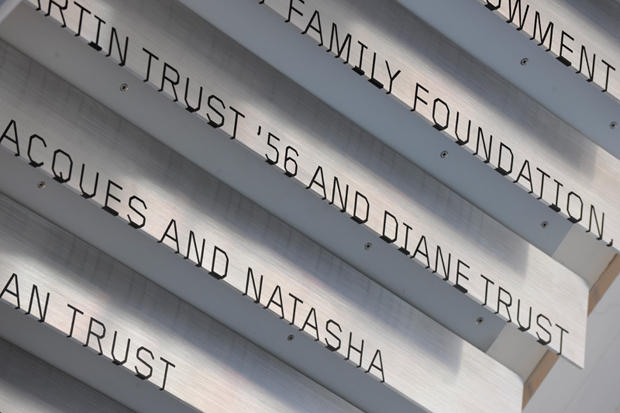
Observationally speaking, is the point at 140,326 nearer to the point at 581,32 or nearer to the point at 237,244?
the point at 237,244

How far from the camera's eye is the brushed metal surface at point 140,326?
1523 mm

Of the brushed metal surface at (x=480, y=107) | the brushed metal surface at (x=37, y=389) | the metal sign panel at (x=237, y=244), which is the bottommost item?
the brushed metal surface at (x=37, y=389)

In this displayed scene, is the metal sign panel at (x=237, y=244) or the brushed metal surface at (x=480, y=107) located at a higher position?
the brushed metal surface at (x=480, y=107)

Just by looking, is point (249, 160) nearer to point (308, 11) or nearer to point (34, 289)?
point (308, 11)

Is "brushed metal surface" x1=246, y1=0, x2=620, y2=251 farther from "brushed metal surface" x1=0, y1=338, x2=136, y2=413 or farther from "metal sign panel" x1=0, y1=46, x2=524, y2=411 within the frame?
"brushed metal surface" x1=0, y1=338, x2=136, y2=413

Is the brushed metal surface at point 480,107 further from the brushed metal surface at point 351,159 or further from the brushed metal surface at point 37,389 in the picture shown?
the brushed metal surface at point 37,389

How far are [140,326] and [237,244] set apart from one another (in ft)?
0.69

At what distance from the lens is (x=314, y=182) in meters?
1.55

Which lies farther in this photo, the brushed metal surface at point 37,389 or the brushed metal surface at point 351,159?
the brushed metal surface at point 37,389

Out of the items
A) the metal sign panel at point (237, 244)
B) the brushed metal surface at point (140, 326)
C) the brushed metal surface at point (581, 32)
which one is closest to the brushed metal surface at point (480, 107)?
the brushed metal surface at point (581, 32)

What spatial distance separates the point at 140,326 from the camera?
1.61 metres

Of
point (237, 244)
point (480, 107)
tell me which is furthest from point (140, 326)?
point (480, 107)

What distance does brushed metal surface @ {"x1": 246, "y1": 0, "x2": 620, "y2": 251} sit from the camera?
5.01ft

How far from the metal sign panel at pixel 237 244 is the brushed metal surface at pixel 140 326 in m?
0.04
